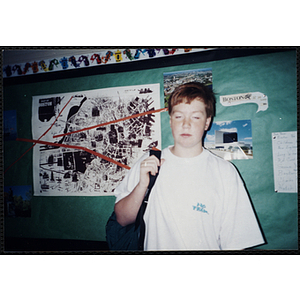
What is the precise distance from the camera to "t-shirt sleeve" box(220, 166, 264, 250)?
120cm

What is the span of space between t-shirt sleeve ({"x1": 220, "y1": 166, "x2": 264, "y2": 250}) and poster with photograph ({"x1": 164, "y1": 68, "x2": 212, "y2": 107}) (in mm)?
785

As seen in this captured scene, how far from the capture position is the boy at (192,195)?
47.5 inches

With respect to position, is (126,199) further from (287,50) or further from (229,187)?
(287,50)

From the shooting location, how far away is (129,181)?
4.34ft

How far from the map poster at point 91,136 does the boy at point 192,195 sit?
158 mm

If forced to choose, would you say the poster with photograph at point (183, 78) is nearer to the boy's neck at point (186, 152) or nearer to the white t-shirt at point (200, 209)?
the boy's neck at point (186, 152)

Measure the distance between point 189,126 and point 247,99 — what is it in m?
0.43

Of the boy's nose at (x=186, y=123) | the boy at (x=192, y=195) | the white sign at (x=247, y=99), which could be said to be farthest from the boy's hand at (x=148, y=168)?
the white sign at (x=247, y=99)

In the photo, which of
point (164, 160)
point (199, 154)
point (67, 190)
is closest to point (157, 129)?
point (164, 160)

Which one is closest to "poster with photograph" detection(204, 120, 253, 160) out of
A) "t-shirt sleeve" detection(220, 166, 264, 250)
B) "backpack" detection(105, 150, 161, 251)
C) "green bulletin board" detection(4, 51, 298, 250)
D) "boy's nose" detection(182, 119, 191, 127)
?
"green bulletin board" detection(4, 51, 298, 250)

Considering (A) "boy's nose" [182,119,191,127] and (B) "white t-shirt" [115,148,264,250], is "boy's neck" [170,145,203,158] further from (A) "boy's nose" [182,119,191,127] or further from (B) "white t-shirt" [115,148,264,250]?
(A) "boy's nose" [182,119,191,127]

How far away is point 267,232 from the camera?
122 centimetres

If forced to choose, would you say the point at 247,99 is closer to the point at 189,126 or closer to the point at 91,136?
the point at 189,126

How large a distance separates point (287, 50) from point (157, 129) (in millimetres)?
1024
